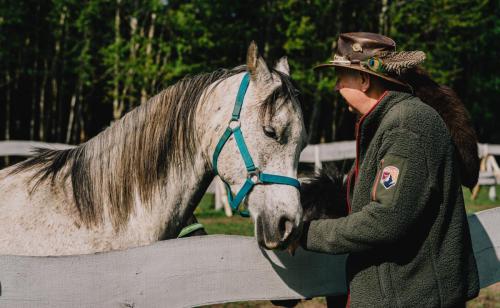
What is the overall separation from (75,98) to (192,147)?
21.8 m

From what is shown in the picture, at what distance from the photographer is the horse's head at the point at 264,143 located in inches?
98.6

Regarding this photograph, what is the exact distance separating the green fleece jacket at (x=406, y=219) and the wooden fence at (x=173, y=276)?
353 millimetres

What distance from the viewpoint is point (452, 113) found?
7.89 ft

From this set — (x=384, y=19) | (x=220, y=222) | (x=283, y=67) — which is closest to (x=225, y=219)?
(x=220, y=222)

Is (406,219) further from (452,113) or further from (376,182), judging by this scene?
(452,113)

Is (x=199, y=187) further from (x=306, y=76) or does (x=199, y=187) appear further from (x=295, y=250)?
(x=306, y=76)

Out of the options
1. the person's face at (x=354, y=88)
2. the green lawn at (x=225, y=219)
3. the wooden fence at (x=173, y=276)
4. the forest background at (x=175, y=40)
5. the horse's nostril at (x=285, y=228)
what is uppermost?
the forest background at (x=175, y=40)

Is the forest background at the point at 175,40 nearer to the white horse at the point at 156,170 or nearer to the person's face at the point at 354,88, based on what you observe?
the white horse at the point at 156,170

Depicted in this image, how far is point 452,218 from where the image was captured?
2113mm

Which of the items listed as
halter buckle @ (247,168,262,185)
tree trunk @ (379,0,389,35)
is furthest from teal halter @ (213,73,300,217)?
tree trunk @ (379,0,389,35)

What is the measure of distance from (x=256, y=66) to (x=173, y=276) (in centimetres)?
109

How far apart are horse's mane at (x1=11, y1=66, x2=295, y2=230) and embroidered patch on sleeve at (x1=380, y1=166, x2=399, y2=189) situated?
86 cm

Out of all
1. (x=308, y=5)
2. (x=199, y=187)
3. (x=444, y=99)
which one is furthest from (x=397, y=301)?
(x=308, y=5)

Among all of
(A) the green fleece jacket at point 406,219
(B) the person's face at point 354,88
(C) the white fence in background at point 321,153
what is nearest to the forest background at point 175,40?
(C) the white fence in background at point 321,153
